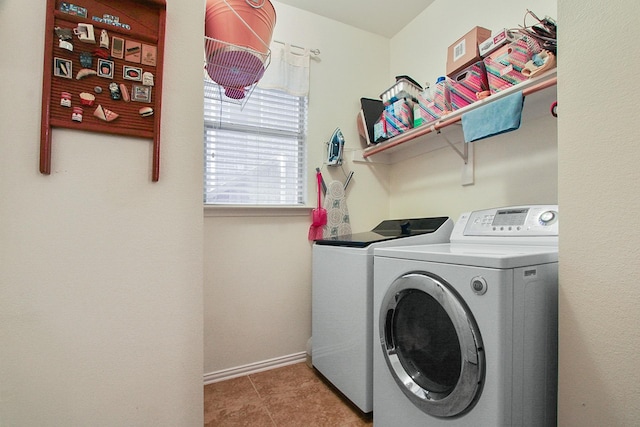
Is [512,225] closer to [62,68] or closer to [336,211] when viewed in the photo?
[336,211]

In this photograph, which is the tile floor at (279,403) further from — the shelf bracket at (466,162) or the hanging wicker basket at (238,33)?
the hanging wicker basket at (238,33)

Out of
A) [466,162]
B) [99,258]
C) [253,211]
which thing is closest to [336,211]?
[253,211]

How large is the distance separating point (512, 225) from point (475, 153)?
2.30 feet

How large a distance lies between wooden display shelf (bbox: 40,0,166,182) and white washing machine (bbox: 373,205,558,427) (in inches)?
43.2

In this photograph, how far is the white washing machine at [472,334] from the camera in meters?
0.84

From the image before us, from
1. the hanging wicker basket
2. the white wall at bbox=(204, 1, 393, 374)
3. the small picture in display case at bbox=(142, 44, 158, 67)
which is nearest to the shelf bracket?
the white wall at bbox=(204, 1, 393, 374)

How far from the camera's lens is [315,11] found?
2.21m

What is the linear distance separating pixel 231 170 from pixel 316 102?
866 mm

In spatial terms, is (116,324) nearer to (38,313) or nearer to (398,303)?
(38,313)

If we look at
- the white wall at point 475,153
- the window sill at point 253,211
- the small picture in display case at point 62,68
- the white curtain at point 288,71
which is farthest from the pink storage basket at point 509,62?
the small picture in display case at point 62,68

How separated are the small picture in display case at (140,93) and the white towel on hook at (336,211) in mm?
1390

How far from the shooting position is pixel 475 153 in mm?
1834

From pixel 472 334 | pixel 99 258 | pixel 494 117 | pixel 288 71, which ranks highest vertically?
pixel 288 71

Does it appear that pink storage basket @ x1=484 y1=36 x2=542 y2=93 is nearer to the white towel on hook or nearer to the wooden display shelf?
the white towel on hook
